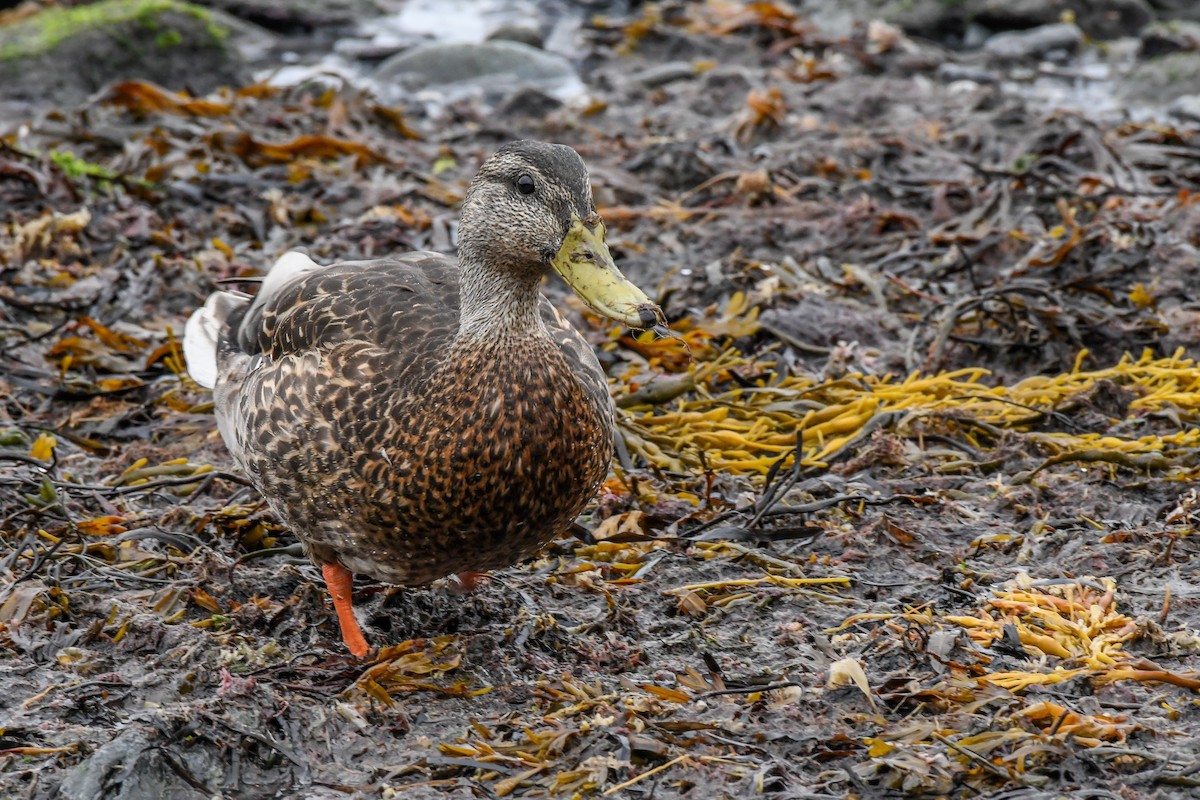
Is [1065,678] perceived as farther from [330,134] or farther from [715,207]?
[330,134]

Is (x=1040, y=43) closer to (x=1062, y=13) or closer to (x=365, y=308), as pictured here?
(x=1062, y=13)

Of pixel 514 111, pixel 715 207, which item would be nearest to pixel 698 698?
pixel 715 207

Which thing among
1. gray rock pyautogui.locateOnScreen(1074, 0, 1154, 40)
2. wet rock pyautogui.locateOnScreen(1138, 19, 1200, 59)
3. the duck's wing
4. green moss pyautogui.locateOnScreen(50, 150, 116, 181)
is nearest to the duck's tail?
the duck's wing

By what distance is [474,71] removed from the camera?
38.6 feet

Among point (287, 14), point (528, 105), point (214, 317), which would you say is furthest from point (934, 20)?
point (214, 317)

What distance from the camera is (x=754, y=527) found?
4926 millimetres

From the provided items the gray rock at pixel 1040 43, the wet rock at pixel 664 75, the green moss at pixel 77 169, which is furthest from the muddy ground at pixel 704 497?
the gray rock at pixel 1040 43

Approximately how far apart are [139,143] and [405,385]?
5.08 m

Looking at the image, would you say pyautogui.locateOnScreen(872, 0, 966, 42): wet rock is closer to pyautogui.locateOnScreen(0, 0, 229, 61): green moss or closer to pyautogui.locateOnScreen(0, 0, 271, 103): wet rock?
pyautogui.locateOnScreen(0, 0, 271, 103): wet rock

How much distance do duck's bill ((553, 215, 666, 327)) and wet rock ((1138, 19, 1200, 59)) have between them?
29.3ft

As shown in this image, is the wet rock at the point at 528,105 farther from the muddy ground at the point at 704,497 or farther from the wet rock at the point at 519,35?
the wet rock at the point at 519,35

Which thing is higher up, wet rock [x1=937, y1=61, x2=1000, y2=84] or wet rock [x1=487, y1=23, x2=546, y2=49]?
wet rock [x1=937, y1=61, x2=1000, y2=84]

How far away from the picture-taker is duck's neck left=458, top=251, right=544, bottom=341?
13.5 ft

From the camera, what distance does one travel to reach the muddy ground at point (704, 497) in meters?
3.68
